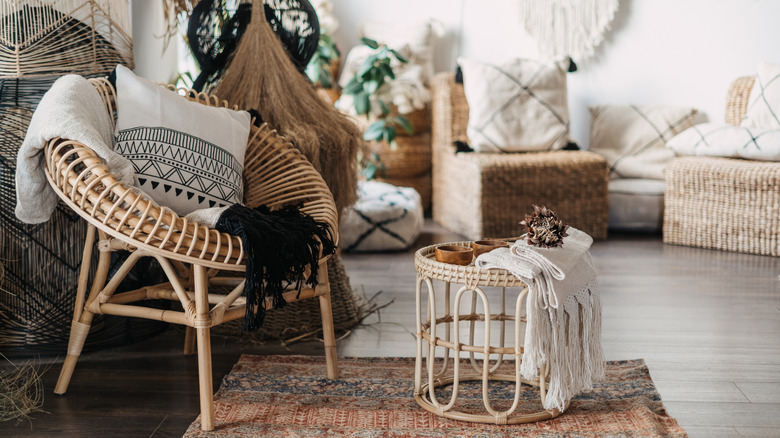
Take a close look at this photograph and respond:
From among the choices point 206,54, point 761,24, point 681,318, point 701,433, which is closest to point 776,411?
point 701,433

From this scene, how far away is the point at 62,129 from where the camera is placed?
68.7 inches

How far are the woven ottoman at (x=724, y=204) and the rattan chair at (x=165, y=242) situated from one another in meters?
2.21

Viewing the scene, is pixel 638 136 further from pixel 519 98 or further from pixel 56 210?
pixel 56 210

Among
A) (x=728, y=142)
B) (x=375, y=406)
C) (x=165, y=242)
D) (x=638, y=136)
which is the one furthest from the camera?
(x=638, y=136)

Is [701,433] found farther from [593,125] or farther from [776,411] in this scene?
[593,125]

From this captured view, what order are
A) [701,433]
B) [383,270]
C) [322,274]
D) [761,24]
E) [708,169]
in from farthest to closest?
1. [761,24]
2. [708,169]
3. [383,270]
4. [322,274]
5. [701,433]

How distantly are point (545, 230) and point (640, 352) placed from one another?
2.32 feet

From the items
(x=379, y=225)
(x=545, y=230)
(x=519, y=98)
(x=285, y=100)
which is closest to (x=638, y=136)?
(x=519, y=98)

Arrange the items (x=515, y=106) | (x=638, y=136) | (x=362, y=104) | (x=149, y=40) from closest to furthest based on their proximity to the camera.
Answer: (x=149, y=40)
(x=515, y=106)
(x=362, y=104)
(x=638, y=136)

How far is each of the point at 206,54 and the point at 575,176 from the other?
1.96 m

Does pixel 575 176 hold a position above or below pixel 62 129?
below

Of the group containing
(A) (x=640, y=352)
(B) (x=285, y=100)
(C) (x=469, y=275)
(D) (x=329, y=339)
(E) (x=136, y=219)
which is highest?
(B) (x=285, y=100)

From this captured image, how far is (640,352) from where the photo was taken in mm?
2256

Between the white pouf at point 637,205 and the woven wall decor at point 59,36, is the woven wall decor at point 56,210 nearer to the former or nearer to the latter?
the woven wall decor at point 59,36
